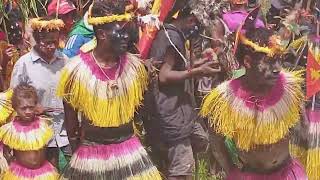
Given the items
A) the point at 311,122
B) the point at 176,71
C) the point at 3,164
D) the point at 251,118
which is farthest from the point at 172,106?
the point at 3,164

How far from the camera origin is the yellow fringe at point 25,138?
654 centimetres

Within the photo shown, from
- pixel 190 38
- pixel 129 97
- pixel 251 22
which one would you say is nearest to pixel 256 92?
pixel 251 22

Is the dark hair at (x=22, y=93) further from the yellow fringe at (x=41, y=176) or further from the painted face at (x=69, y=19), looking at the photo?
the painted face at (x=69, y=19)

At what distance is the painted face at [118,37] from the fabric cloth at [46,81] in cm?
112

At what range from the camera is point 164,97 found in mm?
6512

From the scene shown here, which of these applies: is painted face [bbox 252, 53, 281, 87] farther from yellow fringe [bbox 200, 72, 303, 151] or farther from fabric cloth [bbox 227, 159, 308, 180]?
fabric cloth [bbox 227, 159, 308, 180]

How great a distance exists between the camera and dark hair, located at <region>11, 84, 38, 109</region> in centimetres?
651

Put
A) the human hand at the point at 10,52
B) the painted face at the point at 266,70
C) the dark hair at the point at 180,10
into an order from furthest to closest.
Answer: the human hand at the point at 10,52
the dark hair at the point at 180,10
the painted face at the point at 266,70

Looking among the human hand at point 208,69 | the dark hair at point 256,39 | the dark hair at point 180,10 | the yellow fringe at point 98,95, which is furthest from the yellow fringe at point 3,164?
the dark hair at point 256,39

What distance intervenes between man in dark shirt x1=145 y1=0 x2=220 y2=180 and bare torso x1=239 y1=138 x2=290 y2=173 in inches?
36.1

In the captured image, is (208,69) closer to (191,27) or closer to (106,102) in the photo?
(106,102)

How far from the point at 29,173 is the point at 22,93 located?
69 centimetres

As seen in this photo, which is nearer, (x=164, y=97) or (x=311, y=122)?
(x=164, y=97)

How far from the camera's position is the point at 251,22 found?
561cm
